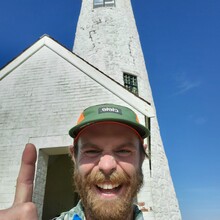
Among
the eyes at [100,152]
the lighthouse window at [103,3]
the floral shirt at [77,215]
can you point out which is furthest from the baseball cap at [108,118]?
the lighthouse window at [103,3]

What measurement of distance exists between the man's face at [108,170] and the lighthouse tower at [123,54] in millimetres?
7695

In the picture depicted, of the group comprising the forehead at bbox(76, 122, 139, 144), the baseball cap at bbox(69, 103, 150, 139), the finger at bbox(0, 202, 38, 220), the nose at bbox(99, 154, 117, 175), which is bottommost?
the finger at bbox(0, 202, 38, 220)

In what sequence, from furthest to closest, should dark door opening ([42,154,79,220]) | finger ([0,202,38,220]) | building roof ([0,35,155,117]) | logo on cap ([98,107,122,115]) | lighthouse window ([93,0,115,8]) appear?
lighthouse window ([93,0,115,8])
dark door opening ([42,154,79,220])
building roof ([0,35,155,117])
logo on cap ([98,107,122,115])
finger ([0,202,38,220])

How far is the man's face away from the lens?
5.53ft

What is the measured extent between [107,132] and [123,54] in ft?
36.1

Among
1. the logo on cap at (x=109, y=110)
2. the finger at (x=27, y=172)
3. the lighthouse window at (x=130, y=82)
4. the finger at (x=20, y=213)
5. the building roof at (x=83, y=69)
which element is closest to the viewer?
the finger at (x=20, y=213)

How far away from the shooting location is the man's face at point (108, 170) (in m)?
1.69

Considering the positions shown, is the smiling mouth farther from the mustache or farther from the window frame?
the window frame

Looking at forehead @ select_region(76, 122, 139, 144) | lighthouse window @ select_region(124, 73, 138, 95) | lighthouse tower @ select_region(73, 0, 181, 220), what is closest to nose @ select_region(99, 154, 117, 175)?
forehead @ select_region(76, 122, 139, 144)

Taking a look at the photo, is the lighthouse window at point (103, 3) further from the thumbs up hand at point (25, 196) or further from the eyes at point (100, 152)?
the thumbs up hand at point (25, 196)

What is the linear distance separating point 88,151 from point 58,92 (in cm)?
640

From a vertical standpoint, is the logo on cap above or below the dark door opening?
below

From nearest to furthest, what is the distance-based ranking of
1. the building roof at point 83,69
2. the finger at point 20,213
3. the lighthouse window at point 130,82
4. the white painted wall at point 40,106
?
the finger at point 20,213 < the white painted wall at point 40,106 < the building roof at point 83,69 < the lighthouse window at point 130,82

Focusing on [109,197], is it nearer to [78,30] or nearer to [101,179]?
[101,179]
